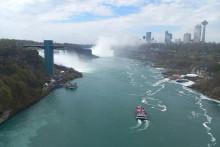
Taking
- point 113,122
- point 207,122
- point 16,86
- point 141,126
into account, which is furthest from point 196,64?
point 16,86

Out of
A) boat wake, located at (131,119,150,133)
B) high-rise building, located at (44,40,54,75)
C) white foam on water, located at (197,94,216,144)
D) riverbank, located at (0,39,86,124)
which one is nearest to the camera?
white foam on water, located at (197,94,216,144)

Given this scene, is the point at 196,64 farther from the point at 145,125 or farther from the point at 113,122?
the point at 113,122

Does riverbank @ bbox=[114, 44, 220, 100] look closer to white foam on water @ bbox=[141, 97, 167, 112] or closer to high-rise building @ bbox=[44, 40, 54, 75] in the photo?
white foam on water @ bbox=[141, 97, 167, 112]

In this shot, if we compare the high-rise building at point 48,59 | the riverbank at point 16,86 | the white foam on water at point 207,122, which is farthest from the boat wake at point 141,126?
the high-rise building at point 48,59

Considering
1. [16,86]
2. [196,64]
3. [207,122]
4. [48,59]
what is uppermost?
[48,59]

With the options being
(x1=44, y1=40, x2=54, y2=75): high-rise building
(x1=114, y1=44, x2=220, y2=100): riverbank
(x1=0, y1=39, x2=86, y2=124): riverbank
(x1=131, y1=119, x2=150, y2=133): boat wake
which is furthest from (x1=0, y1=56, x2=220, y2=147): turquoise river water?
(x1=44, y1=40, x2=54, y2=75): high-rise building

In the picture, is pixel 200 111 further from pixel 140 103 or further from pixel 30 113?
pixel 30 113

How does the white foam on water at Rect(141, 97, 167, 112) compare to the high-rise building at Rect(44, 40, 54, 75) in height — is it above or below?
below

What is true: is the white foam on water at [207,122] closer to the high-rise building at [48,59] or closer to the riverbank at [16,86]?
the riverbank at [16,86]

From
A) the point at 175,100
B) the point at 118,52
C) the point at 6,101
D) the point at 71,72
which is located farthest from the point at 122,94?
the point at 118,52
